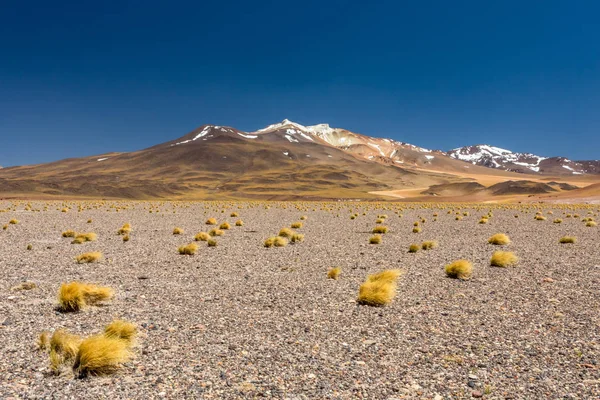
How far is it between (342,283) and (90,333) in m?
6.42

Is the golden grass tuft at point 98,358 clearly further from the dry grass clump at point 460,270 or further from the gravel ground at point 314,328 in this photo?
the dry grass clump at point 460,270

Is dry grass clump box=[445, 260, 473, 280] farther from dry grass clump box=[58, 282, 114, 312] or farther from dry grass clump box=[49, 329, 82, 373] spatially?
dry grass clump box=[49, 329, 82, 373]

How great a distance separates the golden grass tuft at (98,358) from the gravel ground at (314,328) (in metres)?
0.16

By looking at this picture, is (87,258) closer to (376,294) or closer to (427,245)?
(376,294)

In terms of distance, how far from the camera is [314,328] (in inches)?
304

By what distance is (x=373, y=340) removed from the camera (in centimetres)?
710

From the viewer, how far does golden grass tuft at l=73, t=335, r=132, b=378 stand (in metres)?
5.65

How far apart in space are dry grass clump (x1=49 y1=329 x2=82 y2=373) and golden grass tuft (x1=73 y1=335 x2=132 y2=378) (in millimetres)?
179

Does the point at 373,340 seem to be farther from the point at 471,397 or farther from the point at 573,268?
the point at 573,268

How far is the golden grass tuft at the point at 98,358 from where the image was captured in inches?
222

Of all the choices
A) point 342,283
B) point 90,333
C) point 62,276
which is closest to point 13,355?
point 90,333

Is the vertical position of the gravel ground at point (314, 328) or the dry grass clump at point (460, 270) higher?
the dry grass clump at point (460, 270)

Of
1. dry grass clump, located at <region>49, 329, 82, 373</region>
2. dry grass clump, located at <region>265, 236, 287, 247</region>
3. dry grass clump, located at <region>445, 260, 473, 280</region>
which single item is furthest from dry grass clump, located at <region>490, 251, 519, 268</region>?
dry grass clump, located at <region>49, 329, 82, 373</region>

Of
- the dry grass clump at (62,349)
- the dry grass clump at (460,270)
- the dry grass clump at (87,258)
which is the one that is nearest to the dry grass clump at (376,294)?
the dry grass clump at (460,270)
